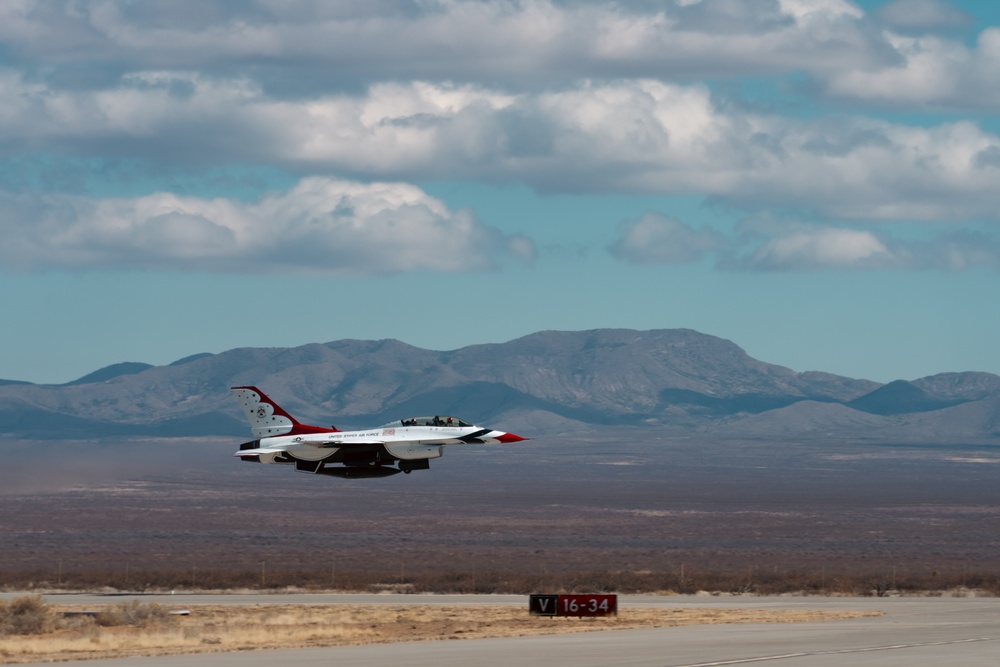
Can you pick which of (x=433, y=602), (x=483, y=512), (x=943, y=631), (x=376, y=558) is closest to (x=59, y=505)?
(x=483, y=512)

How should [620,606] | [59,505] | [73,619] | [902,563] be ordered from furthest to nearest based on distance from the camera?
1. [59,505]
2. [902,563]
3. [620,606]
4. [73,619]

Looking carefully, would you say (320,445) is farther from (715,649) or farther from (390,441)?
(715,649)

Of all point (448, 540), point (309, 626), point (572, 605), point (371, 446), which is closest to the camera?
point (309, 626)

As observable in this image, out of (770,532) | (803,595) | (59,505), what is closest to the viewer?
(803,595)

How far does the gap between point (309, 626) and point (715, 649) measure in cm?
1856

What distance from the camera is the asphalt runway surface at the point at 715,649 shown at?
45.8 m

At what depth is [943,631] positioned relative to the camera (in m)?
57.8

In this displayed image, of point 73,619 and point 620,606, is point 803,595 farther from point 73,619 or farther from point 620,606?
point 73,619

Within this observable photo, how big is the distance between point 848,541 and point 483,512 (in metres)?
49.3

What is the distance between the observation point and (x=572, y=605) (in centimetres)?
6469

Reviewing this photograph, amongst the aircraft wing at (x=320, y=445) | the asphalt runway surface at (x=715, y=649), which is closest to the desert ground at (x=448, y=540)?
the aircraft wing at (x=320, y=445)

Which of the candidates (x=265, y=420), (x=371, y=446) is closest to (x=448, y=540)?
(x=265, y=420)

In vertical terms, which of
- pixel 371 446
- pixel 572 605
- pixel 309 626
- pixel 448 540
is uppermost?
pixel 371 446

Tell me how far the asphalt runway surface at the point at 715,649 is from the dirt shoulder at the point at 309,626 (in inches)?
86.7
